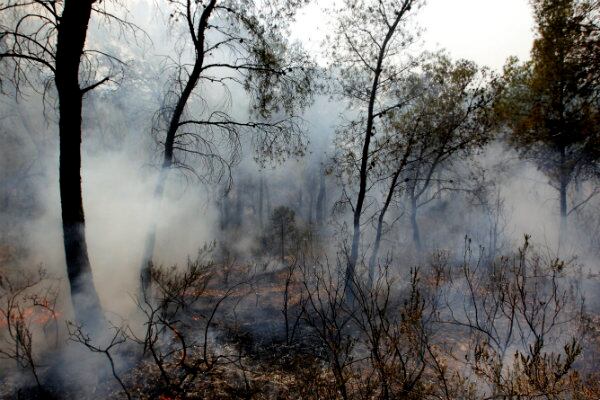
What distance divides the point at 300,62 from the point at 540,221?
57.6 ft

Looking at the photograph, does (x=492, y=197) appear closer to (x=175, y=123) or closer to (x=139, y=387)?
(x=175, y=123)

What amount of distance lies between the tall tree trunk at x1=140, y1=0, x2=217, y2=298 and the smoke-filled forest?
3cm

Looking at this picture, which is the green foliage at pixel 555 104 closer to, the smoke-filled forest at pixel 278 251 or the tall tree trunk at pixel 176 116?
the smoke-filled forest at pixel 278 251

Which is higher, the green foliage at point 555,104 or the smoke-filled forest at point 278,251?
the green foliage at point 555,104

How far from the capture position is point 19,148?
795 inches

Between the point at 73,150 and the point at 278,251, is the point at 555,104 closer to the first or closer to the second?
the point at 73,150

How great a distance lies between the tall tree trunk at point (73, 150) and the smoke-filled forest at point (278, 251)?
24 millimetres

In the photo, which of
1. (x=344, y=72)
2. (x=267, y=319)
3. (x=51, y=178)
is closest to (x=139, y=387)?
(x=267, y=319)

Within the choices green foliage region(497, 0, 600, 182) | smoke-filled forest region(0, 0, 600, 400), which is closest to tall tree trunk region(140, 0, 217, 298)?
smoke-filled forest region(0, 0, 600, 400)

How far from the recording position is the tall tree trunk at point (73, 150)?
4.51 m

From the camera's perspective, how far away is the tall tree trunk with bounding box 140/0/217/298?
6.09 m

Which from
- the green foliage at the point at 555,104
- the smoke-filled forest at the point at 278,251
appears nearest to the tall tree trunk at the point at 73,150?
the smoke-filled forest at the point at 278,251

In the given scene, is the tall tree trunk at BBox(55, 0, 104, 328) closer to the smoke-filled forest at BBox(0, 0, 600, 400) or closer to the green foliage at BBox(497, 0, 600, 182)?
the smoke-filled forest at BBox(0, 0, 600, 400)

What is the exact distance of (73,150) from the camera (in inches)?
187
